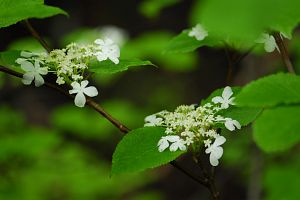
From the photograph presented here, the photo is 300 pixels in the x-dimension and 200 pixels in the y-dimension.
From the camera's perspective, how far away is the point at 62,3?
8328 millimetres

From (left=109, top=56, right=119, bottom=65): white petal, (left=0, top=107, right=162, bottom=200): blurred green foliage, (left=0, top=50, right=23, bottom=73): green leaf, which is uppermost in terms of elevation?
(left=0, top=107, right=162, bottom=200): blurred green foliage

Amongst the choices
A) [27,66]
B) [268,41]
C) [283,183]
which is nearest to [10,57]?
[27,66]

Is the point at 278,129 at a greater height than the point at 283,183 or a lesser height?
Result: lesser

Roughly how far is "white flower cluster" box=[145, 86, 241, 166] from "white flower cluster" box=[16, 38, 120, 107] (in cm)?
24

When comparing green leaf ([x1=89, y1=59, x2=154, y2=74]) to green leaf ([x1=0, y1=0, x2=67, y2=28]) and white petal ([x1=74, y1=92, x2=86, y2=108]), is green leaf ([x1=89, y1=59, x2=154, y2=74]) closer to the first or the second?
white petal ([x1=74, y1=92, x2=86, y2=108])

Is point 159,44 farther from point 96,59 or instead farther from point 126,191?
point 126,191

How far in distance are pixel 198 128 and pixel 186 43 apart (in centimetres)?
46

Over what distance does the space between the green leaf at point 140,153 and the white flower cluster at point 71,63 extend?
18 centimetres

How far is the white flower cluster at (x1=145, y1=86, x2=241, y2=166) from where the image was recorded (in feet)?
4.42

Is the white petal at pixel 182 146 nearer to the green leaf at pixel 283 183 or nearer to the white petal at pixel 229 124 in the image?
the white petal at pixel 229 124

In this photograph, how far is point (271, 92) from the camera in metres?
1.09

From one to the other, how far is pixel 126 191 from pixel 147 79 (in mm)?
2502

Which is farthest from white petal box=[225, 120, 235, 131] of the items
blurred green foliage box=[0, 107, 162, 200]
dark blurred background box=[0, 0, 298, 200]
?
blurred green foliage box=[0, 107, 162, 200]

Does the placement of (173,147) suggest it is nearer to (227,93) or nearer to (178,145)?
(178,145)
